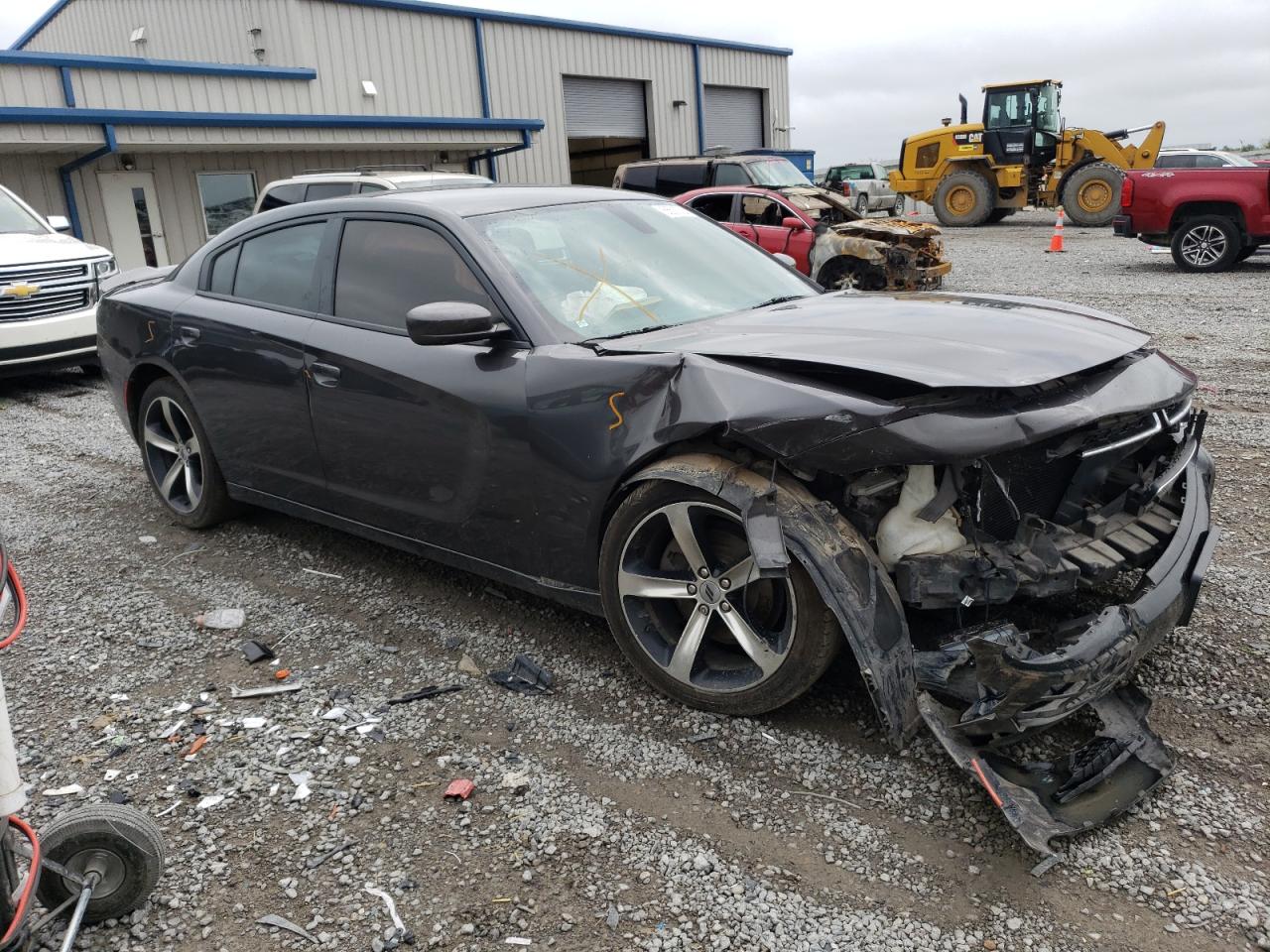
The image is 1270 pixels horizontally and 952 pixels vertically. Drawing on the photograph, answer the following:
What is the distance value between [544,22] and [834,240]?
15.9 meters

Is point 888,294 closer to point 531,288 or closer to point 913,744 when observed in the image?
point 531,288

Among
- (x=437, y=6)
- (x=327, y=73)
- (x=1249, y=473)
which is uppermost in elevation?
(x=437, y=6)

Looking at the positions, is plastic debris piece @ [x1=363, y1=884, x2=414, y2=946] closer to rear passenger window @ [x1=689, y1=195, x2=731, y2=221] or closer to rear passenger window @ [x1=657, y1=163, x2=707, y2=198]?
rear passenger window @ [x1=689, y1=195, x2=731, y2=221]

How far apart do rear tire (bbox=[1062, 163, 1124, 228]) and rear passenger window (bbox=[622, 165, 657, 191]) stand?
34.2 ft

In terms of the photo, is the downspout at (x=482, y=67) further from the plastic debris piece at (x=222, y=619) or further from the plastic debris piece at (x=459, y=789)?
the plastic debris piece at (x=459, y=789)

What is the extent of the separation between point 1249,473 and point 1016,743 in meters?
3.36

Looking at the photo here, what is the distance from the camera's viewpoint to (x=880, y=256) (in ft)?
38.0

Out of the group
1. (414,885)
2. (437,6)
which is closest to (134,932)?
(414,885)

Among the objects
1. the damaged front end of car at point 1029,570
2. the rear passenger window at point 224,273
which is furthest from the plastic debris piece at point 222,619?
the damaged front end of car at point 1029,570

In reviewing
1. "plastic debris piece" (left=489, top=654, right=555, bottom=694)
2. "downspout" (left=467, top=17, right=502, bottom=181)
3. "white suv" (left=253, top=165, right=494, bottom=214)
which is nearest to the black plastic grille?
"plastic debris piece" (left=489, top=654, right=555, bottom=694)

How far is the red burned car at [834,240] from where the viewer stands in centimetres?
1169

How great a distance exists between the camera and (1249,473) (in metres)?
5.29

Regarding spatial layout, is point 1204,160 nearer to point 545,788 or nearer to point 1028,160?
point 1028,160

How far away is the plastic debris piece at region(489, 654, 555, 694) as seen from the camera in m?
3.41
